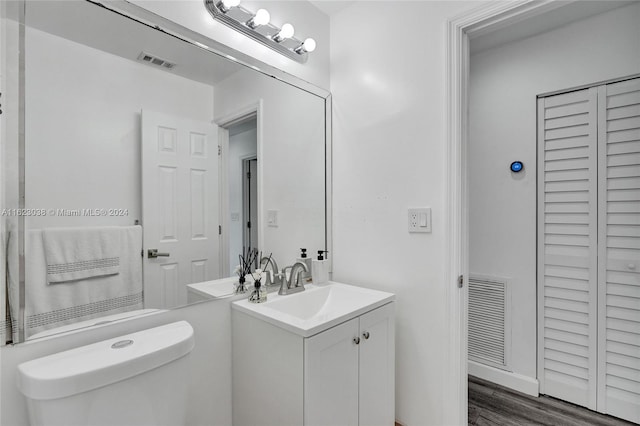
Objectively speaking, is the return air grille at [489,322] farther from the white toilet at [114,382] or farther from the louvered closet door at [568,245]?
the white toilet at [114,382]

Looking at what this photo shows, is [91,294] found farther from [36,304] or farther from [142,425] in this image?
[142,425]

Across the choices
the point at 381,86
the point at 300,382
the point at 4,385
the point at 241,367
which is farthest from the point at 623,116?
the point at 4,385

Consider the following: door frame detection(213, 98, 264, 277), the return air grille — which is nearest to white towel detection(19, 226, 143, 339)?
door frame detection(213, 98, 264, 277)

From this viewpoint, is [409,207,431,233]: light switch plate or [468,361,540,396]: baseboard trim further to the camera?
[468,361,540,396]: baseboard trim

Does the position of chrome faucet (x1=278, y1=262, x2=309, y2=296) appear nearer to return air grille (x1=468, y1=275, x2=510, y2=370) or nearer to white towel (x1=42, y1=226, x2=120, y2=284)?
white towel (x1=42, y1=226, x2=120, y2=284)

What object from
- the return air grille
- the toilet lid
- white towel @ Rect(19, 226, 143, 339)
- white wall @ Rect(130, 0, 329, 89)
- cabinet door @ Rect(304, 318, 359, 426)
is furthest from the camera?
the return air grille

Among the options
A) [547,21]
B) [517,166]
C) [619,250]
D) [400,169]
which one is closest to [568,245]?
[619,250]

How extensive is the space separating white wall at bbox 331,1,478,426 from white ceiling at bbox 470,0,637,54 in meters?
0.48

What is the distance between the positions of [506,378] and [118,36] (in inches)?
110

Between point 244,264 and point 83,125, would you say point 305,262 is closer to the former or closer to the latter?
point 244,264

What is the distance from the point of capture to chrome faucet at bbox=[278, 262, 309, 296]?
1562 millimetres

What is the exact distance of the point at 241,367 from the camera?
1378 mm

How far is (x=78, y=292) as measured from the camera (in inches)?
40.2

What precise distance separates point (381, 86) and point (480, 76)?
1008mm
